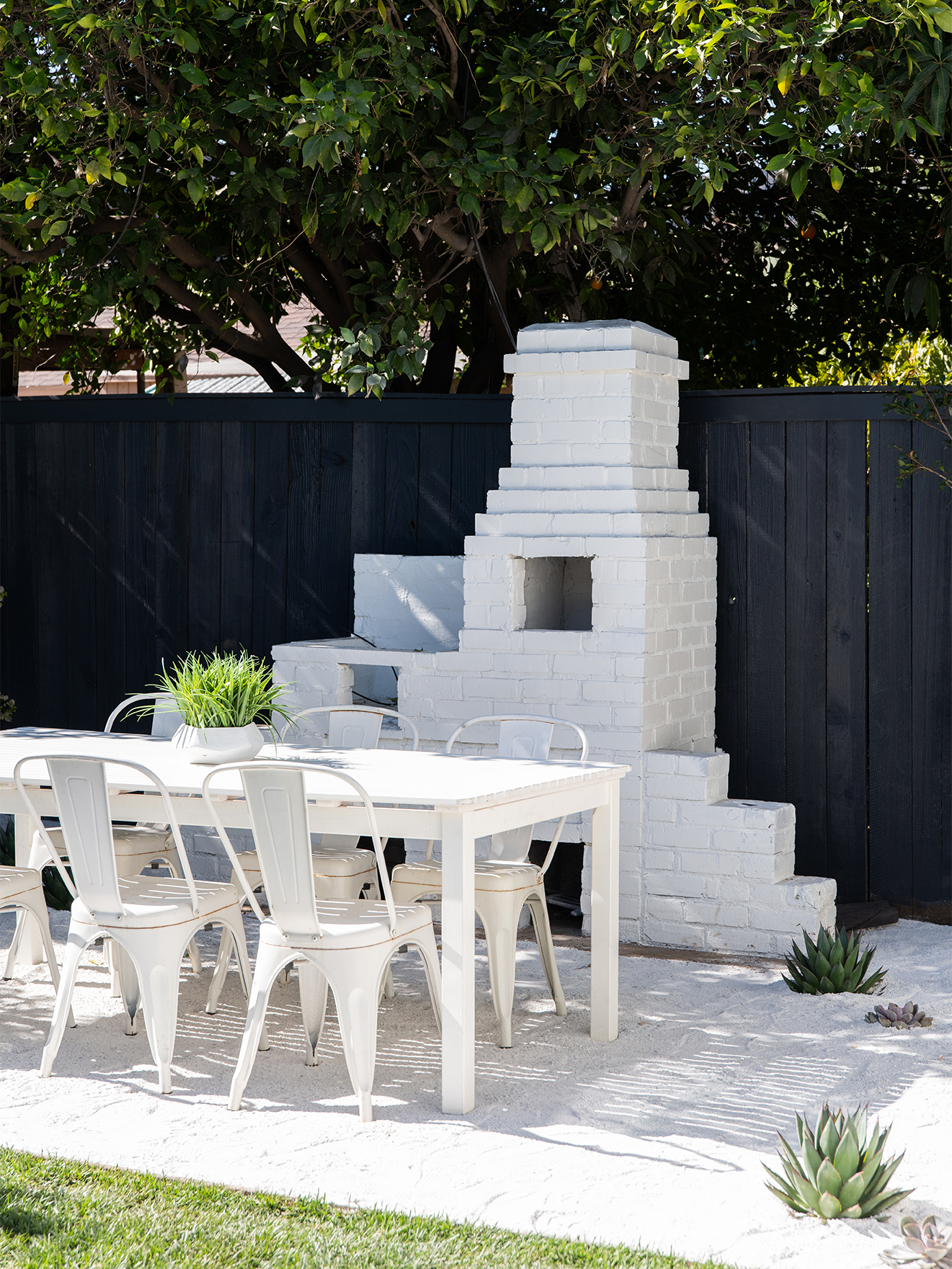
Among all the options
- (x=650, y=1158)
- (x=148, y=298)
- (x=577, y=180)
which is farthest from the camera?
(x=148, y=298)

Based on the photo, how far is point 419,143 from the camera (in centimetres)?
565

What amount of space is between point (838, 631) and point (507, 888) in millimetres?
2142

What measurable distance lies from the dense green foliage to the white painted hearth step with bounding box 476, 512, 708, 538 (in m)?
0.85

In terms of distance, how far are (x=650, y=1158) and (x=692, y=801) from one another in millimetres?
2028

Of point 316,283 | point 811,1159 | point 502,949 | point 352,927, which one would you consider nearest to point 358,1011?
point 352,927

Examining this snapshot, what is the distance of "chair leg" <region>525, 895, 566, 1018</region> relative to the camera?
4242 millimetres

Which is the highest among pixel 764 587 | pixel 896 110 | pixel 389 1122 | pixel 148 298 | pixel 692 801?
pixel 896 110

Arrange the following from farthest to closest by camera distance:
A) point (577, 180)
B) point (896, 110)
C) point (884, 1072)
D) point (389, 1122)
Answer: point (577, 180) < point (896, 110) < point (884, 1072) < point (389, 1122)

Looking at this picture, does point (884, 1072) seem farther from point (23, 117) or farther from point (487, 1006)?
point (23, 117)

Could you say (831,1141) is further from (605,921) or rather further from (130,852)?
(130,852)

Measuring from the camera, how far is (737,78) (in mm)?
5070

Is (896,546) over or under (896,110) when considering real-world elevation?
under

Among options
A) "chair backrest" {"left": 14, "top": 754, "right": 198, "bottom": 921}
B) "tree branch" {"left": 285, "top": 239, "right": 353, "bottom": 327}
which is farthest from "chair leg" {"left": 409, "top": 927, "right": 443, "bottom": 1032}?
"tree branch" {"left": 285, "top": 239, "right": 353, "bottom": 327}

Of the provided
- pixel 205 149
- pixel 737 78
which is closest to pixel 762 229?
pixel 737 78
